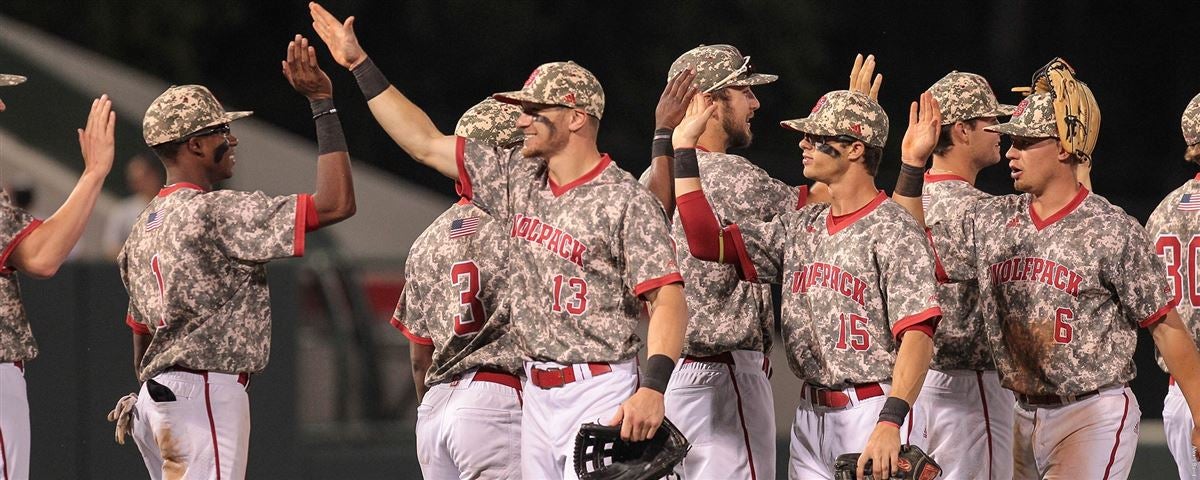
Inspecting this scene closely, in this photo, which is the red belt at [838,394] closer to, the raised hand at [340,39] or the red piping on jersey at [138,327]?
the raised hand at [340,39]

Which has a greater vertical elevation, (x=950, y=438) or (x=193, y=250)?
(x=193, y=250)

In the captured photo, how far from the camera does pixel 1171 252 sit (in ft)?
21.1

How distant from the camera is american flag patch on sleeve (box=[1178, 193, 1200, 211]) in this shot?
6.43 metres

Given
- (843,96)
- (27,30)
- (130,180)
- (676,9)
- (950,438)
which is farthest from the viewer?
(676,9)

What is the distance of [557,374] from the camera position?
5.13m

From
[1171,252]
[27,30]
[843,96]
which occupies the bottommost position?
[1171,252]

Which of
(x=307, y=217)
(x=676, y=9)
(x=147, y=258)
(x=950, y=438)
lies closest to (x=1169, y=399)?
(x=950, y=438)

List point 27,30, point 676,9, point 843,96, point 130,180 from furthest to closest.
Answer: point 676,9
point 27,30
point 130,180
point 843,96

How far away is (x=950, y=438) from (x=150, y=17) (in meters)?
9.82

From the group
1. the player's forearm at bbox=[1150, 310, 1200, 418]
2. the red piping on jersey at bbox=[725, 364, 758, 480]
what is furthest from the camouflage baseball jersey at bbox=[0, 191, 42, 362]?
the player's forearm at bbox=[1150, 310, 1200, 418]

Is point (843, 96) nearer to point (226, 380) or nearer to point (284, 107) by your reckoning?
point (226, 380)

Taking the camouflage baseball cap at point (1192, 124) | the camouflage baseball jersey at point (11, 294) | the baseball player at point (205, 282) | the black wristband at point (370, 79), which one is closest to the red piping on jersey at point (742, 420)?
the baseball player at point (205, 282)

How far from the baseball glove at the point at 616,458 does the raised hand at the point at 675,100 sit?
1.07m

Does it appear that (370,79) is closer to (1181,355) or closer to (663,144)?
(663,144)
